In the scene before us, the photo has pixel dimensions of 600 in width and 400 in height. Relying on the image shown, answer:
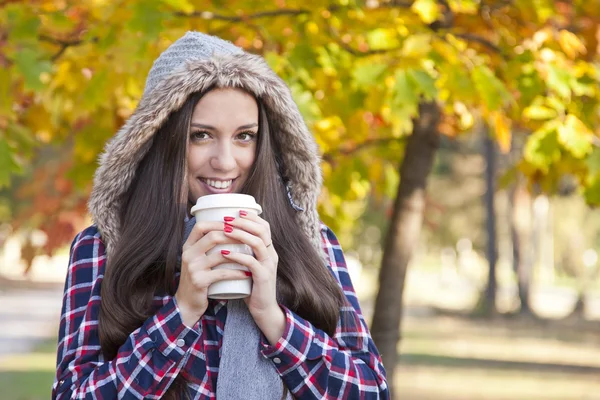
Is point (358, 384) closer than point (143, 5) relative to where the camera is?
Yes

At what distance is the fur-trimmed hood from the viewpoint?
91.7 inches

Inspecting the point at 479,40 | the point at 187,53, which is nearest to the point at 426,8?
the point at 479,40

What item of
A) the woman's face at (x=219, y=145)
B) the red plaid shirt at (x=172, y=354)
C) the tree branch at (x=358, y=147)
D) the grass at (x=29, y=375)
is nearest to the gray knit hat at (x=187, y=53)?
the woman's face at (x=219, y=145)

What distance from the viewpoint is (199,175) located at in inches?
91.6

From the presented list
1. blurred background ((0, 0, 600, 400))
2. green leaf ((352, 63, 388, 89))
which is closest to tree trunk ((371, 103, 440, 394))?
blurred background ((0, 0, 600, 400))

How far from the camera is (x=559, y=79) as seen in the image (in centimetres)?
443

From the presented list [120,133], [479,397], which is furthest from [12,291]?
[120,133]

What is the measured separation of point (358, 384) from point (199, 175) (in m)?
0.64

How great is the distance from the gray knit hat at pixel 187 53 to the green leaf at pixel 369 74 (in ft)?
4.79

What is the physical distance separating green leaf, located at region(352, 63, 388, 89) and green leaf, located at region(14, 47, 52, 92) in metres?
1.43

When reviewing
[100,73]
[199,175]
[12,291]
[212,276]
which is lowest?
[212,276]

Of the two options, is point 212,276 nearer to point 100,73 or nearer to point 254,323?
point 254,323

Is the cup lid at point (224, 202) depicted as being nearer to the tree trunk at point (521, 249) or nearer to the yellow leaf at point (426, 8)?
the yellow leaf at point (426, 8)

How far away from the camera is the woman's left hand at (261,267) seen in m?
2.01
